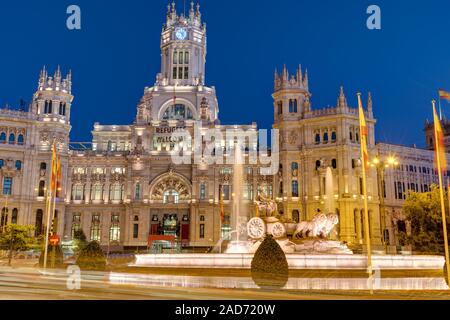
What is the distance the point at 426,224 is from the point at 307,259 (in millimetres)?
27990

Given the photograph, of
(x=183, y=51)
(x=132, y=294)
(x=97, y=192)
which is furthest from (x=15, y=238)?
(x=183, y=51)

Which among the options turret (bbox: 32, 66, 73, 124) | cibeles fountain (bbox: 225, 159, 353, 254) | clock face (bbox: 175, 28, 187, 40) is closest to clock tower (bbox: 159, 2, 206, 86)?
clock face (bbox: 175, 28, 187, 40)

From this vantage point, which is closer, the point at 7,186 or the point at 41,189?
the point at 7,186

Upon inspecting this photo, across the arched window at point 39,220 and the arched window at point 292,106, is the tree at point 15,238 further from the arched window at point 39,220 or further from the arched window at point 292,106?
the arched window at point 292,106

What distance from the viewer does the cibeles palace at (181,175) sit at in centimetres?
7619

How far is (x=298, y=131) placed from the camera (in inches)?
3137

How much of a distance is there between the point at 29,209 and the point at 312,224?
60426 mm

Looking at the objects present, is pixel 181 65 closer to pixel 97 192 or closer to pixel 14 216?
pixel 97 192

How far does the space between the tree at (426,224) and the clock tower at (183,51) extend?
56.6 metres

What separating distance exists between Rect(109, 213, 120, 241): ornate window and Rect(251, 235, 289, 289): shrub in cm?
6443

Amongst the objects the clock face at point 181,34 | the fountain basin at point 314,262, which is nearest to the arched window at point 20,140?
the clock face at point 181,34

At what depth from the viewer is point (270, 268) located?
23.7 m

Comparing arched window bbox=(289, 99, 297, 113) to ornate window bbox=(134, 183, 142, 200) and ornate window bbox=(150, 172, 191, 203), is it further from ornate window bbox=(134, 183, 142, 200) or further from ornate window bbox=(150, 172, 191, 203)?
ornate window bbox=(134, 183, 142, 200)

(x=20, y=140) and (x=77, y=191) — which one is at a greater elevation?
(x=20, y=140)
